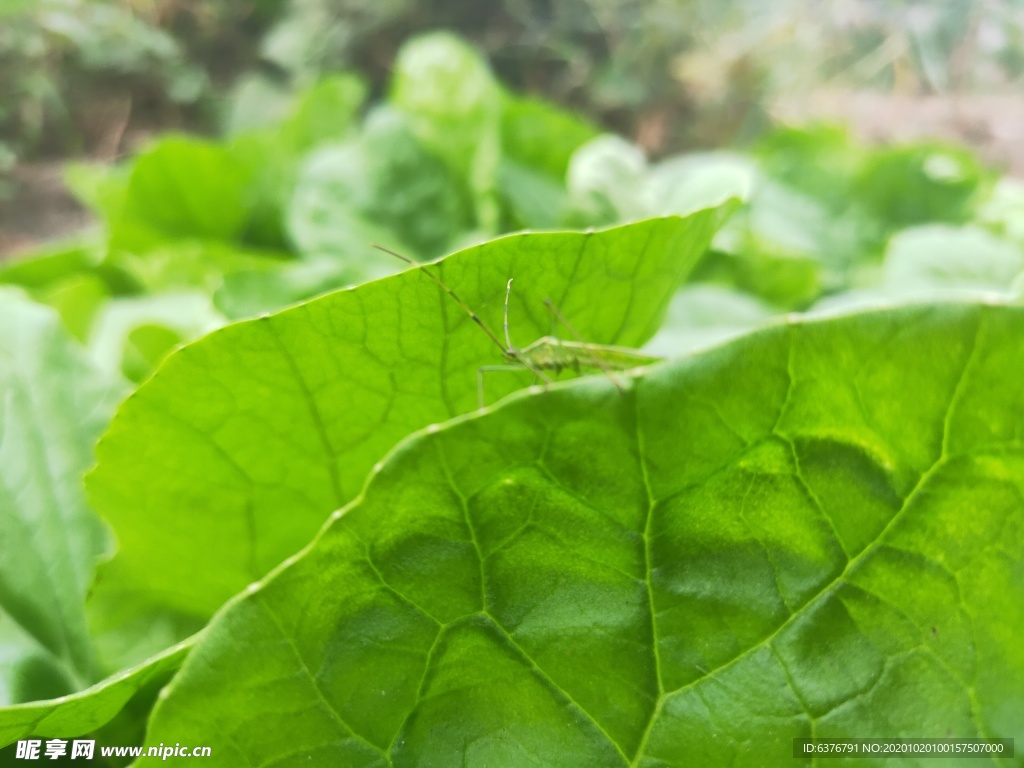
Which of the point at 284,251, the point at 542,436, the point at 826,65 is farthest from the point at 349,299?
the point at 826,65

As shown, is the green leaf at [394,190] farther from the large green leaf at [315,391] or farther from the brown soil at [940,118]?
the brown soil at [940,118]

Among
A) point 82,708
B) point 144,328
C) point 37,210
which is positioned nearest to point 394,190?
point 144,328

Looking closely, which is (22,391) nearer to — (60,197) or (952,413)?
(952,413)

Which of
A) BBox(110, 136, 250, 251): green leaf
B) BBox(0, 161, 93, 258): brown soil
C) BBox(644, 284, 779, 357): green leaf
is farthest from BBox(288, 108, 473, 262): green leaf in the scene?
BBox(0, 161, 93, 258): brown soil

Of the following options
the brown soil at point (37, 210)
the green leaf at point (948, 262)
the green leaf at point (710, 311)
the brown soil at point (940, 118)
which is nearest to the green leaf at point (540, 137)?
the green leaf at point (710, 311)

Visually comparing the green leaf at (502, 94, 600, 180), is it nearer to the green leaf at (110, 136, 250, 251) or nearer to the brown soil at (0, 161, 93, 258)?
the green leaf at (110, 136, 250, 251)

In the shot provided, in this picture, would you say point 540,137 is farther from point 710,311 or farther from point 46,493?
point 46,493
